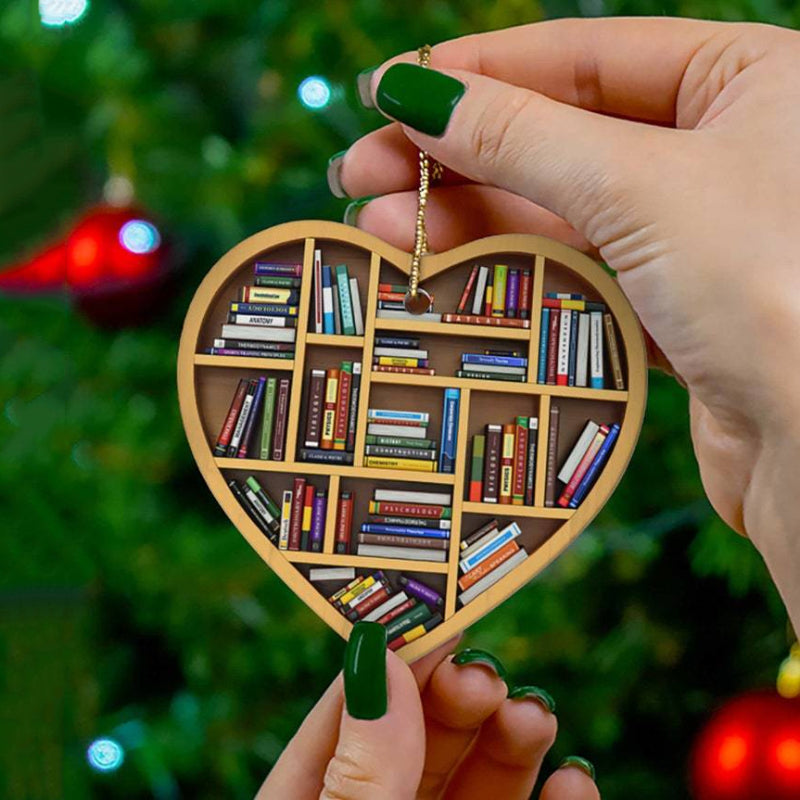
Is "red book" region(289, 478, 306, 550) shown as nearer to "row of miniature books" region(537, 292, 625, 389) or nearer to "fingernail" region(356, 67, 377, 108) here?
"row of miniature books" region(537, 292, 625, 389)

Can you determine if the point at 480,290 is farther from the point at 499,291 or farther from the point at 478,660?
the point at 478,660

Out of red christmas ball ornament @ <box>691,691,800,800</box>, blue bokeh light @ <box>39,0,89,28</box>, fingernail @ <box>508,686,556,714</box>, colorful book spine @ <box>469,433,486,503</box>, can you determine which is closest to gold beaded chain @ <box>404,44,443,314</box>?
colorful book spine @ <box>469,433,486,503</box>

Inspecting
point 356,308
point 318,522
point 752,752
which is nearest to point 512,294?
point 356,308

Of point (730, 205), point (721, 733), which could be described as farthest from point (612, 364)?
point (721, 733)

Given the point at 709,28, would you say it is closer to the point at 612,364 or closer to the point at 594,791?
the point at 612,364

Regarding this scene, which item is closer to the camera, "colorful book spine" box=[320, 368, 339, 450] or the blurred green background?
"colorful book spine" box=[320, 368, 339, 450]

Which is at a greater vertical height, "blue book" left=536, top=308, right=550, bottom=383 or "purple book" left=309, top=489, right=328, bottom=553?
"blue book" left=536, top=308, right=550, bottom=383

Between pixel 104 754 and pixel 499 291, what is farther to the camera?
pixel 104 754

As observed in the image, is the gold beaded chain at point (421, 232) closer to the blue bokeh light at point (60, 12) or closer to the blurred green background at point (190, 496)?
the blurred green background at point (190, 496)
